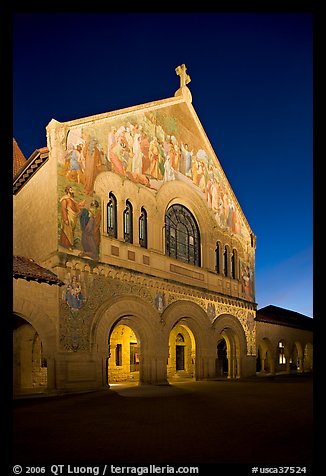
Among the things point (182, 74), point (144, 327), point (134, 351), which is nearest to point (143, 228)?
point (144, 327)

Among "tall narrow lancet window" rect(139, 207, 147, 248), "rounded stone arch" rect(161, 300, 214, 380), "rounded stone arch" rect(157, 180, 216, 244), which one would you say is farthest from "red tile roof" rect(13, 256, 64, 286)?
"rounded stone arch" rect(161, 300, 214, 380)

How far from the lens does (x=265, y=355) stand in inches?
1297

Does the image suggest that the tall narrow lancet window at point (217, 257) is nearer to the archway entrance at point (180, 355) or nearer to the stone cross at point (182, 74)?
the archway entrance at point (180, 355)

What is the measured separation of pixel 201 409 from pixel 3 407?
290 inches

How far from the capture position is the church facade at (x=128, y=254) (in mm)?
14234

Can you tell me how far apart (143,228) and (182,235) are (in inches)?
116

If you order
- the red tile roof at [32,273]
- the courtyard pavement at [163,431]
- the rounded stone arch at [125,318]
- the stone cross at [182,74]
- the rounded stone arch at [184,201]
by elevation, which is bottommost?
the courtyard pavement at [163,431]

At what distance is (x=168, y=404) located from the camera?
1148cm

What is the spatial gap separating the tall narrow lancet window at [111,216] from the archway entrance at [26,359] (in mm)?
4788

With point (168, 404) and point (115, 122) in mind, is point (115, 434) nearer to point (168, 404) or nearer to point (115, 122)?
point (168, 404)

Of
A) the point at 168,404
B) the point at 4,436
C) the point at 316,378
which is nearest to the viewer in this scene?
the point at 316,378

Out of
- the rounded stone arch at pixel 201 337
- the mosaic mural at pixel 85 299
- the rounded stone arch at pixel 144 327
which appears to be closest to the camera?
the mosaic mural at pixel 85 299

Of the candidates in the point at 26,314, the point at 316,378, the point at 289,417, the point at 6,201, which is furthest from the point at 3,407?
the point at 26,314

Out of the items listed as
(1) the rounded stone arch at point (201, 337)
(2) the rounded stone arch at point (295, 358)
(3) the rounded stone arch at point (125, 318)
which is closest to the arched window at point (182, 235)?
(1) the rounded stone arch at point (201, 337)
